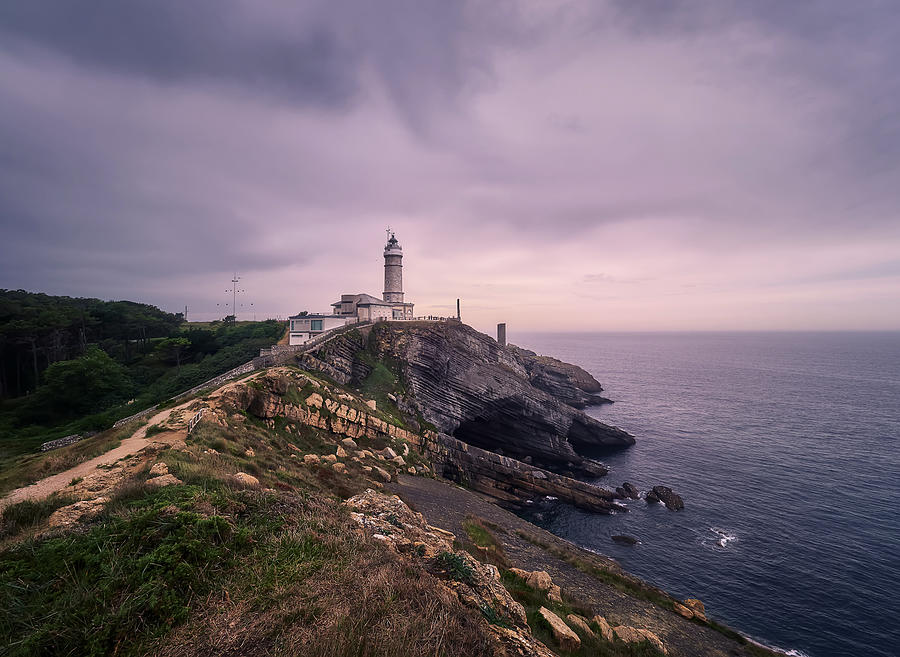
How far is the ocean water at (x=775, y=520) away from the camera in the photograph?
18016mm

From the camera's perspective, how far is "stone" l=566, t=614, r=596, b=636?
32.2 feet

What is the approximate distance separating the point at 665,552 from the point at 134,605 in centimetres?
2956

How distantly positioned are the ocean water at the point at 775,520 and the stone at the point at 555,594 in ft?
44.1

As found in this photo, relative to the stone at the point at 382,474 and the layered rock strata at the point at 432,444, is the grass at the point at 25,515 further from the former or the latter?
the stone at the point at 382,474

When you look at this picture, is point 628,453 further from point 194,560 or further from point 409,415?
point 194,560

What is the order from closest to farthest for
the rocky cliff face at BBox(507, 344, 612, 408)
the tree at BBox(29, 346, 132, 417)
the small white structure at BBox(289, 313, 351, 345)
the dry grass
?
the dry grass → the tree at BBox(29, 346, 132, 417) → the small white structure at BBox(289, 313, 351, 345) → the rocky cliff face at BBox(507, 344, 612, 408)

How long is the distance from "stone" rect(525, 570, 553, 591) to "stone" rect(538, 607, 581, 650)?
204 centimetres

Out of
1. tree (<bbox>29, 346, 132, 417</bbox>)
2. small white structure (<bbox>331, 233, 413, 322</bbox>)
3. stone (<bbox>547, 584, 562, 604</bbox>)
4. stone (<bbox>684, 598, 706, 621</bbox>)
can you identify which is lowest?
stone (<bbox>684, 598, 706, 621</bbox>)

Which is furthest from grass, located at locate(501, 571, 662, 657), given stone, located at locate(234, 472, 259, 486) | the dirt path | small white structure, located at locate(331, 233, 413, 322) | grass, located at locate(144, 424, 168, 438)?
small white structure, located at locate(331, 233, 413, 322)

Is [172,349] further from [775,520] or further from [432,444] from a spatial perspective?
[775,520]

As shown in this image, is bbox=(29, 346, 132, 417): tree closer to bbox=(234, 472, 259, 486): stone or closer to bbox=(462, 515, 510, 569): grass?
bbox=(234, 472, 259, 486): stone

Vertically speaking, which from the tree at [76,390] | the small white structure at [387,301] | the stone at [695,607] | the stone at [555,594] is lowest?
the stone at [695,607]

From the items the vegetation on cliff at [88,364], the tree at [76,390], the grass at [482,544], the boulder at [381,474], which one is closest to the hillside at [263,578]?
the grass at [482,544]

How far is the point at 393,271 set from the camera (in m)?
52.2
